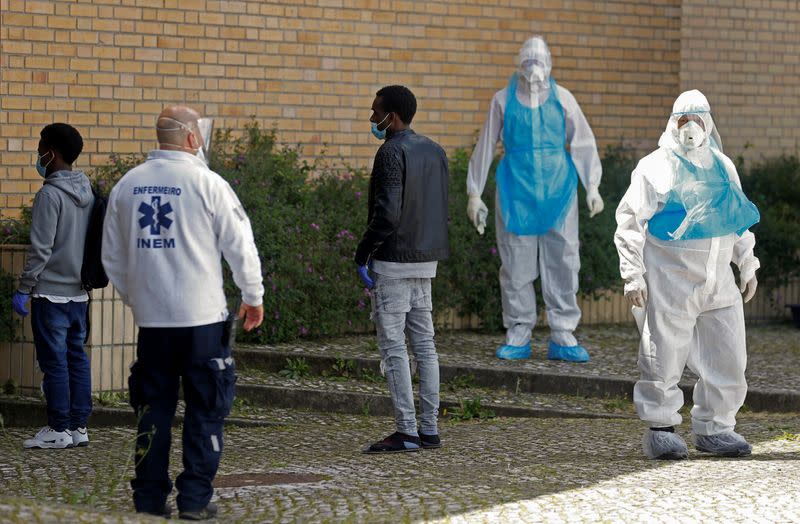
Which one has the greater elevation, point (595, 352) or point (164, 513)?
point (595, 352)

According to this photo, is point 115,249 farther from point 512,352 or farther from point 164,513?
point 512,352

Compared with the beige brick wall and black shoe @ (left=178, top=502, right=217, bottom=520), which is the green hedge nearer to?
the beige brick wall

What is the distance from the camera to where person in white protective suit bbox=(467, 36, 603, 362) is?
32.0 ft

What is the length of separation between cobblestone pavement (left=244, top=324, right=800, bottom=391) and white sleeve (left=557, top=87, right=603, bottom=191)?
3.98 ft

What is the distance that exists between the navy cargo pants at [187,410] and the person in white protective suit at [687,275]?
6.94 feet

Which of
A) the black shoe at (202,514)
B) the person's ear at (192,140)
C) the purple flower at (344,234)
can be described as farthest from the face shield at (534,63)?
the black shoe at (202,514)

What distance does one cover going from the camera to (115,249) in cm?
559

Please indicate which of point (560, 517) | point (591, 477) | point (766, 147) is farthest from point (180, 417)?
point (766, 147)

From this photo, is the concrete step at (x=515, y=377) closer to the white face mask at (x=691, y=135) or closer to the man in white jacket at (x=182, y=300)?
the white face mask at (x=691, y=135)

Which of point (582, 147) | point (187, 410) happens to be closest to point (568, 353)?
point (582, 147)

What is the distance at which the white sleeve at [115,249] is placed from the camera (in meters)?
5.56

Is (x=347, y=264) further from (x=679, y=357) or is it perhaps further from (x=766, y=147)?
(x=766, y=147)

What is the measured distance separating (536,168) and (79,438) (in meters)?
3.63

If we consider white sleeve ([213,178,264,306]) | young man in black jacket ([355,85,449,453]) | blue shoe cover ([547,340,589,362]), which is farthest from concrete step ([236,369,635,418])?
white sleeve ([213,178,264,306])
